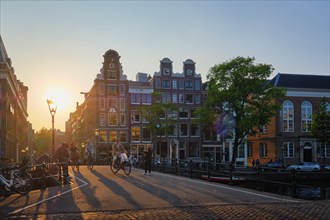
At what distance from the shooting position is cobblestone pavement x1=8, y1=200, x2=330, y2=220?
372 inches

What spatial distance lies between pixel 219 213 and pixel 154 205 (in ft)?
6.21

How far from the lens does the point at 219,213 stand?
995cm

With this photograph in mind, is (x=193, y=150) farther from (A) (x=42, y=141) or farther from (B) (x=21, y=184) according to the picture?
(A) (x=42, y=141)

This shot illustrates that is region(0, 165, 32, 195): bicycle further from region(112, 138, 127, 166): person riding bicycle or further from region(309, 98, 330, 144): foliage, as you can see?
region(309, 98, 330, 144): foliage

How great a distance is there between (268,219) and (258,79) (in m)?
38.5

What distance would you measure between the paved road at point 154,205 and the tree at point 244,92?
3280 centimetres

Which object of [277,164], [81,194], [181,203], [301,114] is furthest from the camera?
[301,114]

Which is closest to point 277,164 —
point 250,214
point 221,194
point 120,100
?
point 120,100

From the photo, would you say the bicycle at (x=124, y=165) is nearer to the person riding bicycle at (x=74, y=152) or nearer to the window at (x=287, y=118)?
the person riding bicycle at (x=74, y=152)

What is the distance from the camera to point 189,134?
72125 mm

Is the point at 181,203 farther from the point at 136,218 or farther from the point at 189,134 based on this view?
the point at 189,134

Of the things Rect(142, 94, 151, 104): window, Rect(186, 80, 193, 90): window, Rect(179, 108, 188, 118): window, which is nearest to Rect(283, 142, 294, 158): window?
Rect(179, 108, 188, 118): window

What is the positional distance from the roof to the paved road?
54.1 meters

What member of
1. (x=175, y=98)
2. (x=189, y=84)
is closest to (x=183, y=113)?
(x=175, y=98)
